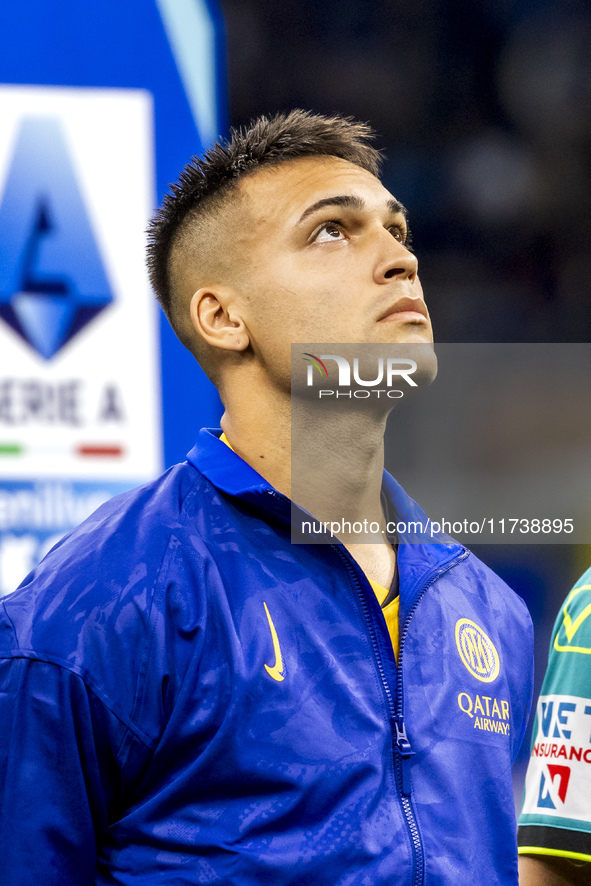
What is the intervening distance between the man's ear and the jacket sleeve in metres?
0.58

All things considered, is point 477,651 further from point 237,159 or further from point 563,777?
point 237,159

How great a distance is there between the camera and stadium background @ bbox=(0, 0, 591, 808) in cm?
376

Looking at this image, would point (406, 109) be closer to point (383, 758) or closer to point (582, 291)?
point (582, 291)

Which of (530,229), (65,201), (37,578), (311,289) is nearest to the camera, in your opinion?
(37,578)

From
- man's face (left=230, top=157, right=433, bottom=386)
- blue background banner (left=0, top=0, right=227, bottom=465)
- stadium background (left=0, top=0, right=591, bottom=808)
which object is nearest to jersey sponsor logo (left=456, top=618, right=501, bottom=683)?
man's face (left=230, top=157, right=433, bottom=386)

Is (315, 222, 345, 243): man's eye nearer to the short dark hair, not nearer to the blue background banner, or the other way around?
the short dark hair

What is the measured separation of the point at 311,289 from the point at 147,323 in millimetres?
1241

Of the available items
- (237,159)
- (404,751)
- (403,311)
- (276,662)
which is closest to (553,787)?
(404,751)

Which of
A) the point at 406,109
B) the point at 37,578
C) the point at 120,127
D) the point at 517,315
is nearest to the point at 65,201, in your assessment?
the point at 120,127

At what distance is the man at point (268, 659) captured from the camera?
3.60 ft

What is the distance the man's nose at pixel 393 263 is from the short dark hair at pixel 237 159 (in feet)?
0.79

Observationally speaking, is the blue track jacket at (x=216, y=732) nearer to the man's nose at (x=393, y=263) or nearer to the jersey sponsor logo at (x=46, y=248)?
the man's nose at (x=393, y=263)

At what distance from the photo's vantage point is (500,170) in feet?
14.1

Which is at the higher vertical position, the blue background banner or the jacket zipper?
the blue background banner
